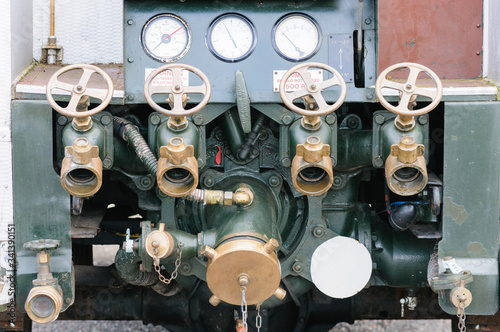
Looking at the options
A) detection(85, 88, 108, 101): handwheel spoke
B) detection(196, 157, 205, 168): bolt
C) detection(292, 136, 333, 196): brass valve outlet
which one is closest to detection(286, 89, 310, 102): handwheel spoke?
detection(292, 136, 333, 196): brass valve outlet

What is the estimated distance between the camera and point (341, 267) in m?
3.56

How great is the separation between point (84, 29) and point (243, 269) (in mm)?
1485

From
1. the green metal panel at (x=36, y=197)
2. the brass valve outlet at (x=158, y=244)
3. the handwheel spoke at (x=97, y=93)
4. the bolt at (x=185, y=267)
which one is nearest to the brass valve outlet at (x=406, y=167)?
the brass valve outlet at (x=158, y=244)

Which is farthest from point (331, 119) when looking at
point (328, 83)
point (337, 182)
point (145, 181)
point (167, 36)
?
point (145, 181)

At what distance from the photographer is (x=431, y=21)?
12.4 ft

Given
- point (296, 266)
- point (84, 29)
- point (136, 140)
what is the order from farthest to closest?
point (84, 29), point (296, 266), point (136, 140)

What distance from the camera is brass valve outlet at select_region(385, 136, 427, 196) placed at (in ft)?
10.2

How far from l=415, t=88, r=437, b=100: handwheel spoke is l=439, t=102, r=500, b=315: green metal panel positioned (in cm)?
30

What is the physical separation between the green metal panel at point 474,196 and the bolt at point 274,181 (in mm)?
760

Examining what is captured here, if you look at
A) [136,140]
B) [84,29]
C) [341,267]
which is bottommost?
[341,267]

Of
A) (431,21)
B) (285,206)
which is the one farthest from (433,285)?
(431,21)

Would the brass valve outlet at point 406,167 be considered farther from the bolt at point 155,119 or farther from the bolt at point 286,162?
the bolt at point 155,119

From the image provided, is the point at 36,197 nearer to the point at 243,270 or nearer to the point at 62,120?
the point at 62,120

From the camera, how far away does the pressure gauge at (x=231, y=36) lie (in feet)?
11.1
